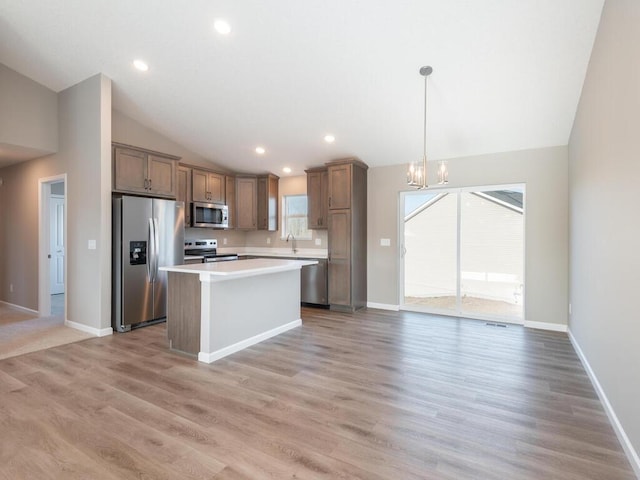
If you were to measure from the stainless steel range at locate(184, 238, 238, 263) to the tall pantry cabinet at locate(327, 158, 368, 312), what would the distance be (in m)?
2.02

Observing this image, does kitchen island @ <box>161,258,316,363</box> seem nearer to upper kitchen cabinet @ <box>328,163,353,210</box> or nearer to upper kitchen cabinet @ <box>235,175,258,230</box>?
upper kitchen cabinet @ <box>328,163,353,210</box>

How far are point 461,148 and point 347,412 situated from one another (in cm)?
403

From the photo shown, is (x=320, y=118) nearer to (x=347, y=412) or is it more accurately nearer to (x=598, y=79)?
(x=598, y=79)

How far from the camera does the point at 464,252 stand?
5.25 metres

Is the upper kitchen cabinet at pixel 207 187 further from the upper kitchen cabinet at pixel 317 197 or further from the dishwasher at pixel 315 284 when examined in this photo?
the dishwasher at pixel 315 284

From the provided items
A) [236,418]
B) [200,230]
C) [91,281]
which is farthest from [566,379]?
[200,230]

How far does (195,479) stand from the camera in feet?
5.67

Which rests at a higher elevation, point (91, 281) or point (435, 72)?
point (435, 72)

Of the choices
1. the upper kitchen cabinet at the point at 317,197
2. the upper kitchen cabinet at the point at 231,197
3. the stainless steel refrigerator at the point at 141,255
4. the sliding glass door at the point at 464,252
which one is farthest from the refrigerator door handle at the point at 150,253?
the sliding glass door at the point at 464,252

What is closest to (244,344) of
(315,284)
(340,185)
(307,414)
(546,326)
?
(307,414)

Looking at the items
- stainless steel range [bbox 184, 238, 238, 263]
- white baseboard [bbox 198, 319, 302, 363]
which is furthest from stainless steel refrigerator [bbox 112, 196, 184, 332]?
white baseboard [bbox 198, 319, 302, 363]

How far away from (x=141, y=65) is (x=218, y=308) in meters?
2.99

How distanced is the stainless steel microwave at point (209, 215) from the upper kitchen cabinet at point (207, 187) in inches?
4.7

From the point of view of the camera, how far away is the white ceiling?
2.96 meters
